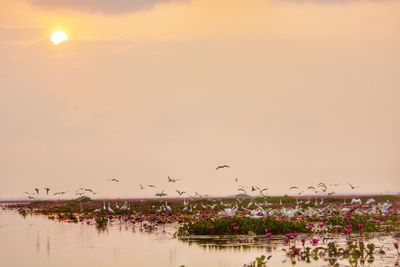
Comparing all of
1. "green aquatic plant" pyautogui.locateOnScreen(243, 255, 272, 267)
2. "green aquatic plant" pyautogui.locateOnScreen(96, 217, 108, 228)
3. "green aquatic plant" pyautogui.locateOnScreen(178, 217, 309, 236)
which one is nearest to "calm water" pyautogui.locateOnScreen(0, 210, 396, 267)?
"green aquatic plant" pyautogui.locateOnScreen(243, 255, 272, 267)

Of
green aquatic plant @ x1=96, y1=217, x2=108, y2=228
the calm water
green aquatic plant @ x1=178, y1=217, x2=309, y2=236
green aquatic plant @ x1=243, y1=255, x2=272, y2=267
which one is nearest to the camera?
green aquatic plant @ x1=243, y1=255, x2=272, y2=267

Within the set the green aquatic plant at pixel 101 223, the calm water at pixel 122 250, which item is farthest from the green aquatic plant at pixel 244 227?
the green aquatic plant at pixel 101 223

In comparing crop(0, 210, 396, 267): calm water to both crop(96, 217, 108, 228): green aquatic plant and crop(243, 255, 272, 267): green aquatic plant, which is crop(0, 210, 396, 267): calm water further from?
crop(96, 217, 108, 228): green aquatic plant

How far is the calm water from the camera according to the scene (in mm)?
22344

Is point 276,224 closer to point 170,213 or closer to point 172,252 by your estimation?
point 172,252

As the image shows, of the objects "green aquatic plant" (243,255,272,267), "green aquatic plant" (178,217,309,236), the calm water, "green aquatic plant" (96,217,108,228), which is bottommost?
"green aquatic plant" (243,255,272,267)

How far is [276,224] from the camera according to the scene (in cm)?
2888

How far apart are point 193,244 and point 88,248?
306 centimetres

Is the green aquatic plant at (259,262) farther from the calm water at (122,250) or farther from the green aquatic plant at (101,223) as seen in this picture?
the green aquatic plant at (101,223)

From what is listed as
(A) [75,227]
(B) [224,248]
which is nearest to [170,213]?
(A) [75,227]

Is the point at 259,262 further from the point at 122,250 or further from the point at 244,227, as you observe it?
the point at 244,227

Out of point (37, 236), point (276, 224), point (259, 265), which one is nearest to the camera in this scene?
point (259, 265)

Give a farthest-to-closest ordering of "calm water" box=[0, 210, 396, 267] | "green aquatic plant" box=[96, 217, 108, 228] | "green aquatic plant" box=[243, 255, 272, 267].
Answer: "green aquatic plant" box=[96, 217, 108, 228] → "calm water" box=[0, 210, 396, 267] → "green aquatic plant" box=[243, 255, 272, 267]

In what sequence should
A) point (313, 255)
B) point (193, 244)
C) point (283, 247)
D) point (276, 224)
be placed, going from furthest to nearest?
point (276, 224), point (193, 244), point (283, 247), point (313, 255)
